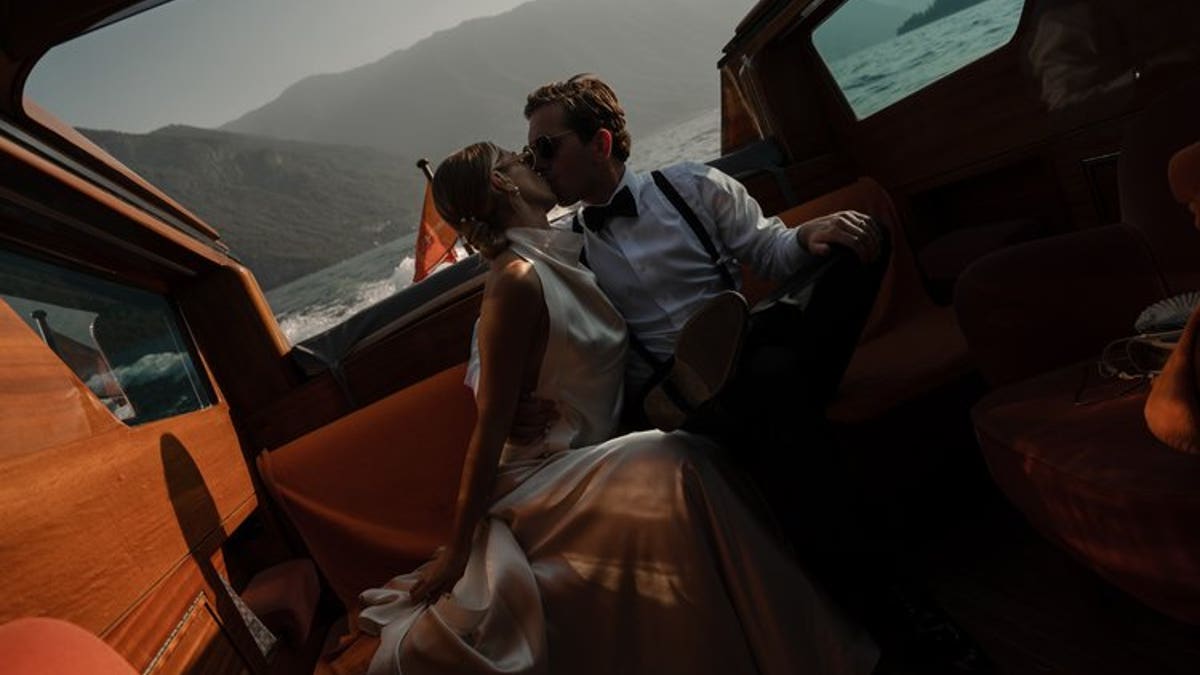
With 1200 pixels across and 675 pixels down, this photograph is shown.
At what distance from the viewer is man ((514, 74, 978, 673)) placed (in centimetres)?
145

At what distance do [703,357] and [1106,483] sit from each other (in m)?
0.65

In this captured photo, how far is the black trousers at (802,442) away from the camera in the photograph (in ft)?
4.71

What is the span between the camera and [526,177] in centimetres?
170

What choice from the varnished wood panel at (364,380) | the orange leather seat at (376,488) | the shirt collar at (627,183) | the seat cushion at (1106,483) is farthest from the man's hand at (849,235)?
the varnished wood panel at (364,380)

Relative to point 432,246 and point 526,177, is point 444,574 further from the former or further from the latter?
point 432,246

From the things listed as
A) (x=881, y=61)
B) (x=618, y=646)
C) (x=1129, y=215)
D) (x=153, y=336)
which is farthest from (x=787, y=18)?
(x=153, y=336)

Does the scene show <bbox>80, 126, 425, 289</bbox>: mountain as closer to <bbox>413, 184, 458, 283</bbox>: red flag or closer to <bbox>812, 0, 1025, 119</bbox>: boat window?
<bbox>413, 184, 458, 283</bbox>: red flag

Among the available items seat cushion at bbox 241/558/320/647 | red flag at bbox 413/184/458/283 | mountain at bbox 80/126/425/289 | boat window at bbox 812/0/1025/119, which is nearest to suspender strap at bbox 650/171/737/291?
boat window at bbox 812/0/1025/119

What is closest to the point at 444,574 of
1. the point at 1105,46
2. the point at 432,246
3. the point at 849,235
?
the point at 849,235

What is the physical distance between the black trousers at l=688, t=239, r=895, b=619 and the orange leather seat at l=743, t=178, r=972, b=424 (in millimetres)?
384

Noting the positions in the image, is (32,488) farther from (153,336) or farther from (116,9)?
(153,336)

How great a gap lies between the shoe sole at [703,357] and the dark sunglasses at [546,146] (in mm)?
764

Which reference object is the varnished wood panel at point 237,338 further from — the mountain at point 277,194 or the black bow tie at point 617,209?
the mountain at point 277,194

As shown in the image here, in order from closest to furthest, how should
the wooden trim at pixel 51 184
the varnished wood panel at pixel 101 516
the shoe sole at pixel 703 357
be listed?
the varnished wood panel at pixel 101 516 → the shoe sole at pixel 703 357 → the wooden trim at pixel 51 184
